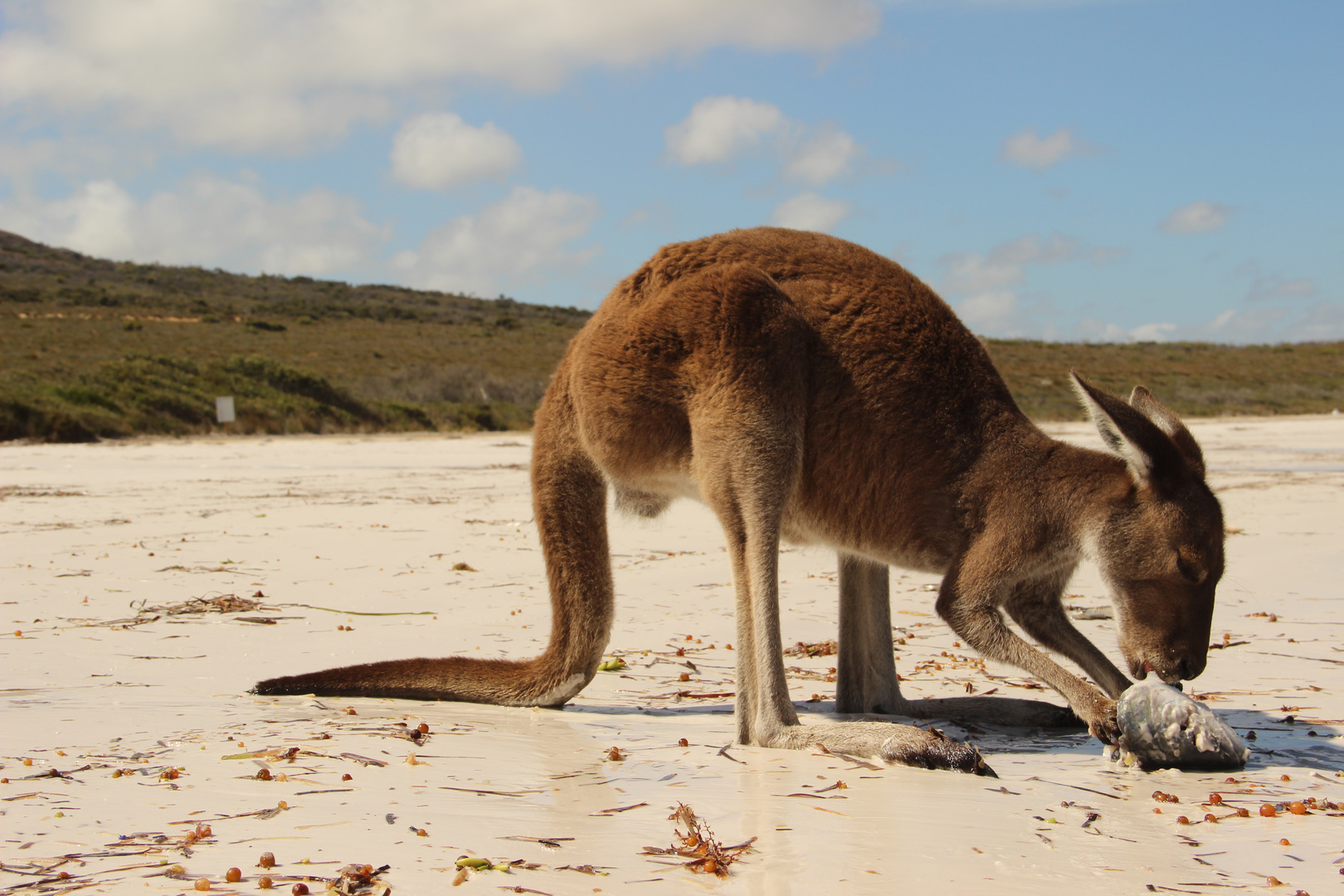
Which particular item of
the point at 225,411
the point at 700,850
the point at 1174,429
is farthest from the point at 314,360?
the point at 700,850

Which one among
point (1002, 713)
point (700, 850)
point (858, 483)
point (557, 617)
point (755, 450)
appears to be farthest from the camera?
point (557, 617)

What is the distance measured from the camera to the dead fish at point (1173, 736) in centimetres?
285

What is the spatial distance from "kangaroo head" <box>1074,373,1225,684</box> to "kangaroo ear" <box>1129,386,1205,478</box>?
0.06 feet

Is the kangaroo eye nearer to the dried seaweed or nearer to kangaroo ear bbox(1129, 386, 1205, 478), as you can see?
kangaroo ear bbox(1129, 386, 1205, 478)

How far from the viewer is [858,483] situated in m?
3.39

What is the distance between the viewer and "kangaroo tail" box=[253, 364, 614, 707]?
3605mm

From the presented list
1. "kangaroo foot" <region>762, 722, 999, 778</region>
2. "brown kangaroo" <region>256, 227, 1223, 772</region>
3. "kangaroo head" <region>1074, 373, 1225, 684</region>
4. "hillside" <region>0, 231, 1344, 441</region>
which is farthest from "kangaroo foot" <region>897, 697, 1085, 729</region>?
"hillside" <region>0, 231, 1344, 441</region>

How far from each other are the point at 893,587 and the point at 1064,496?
9.71 feet

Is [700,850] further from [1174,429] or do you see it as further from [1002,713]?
[1174,429]

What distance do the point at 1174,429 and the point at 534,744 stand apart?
83.3 inches

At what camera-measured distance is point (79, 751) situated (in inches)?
103

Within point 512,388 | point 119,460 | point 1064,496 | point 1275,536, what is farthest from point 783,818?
point 512,388

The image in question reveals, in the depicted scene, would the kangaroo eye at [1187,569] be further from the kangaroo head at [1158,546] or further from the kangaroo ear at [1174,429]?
the kangaroo ear at [1174,429]

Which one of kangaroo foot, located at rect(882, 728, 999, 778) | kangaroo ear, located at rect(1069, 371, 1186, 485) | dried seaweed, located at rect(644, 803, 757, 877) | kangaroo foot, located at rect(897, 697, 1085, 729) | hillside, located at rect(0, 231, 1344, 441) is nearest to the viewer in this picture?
dried seaweed, located at rect(644, 803, 757, 877)
